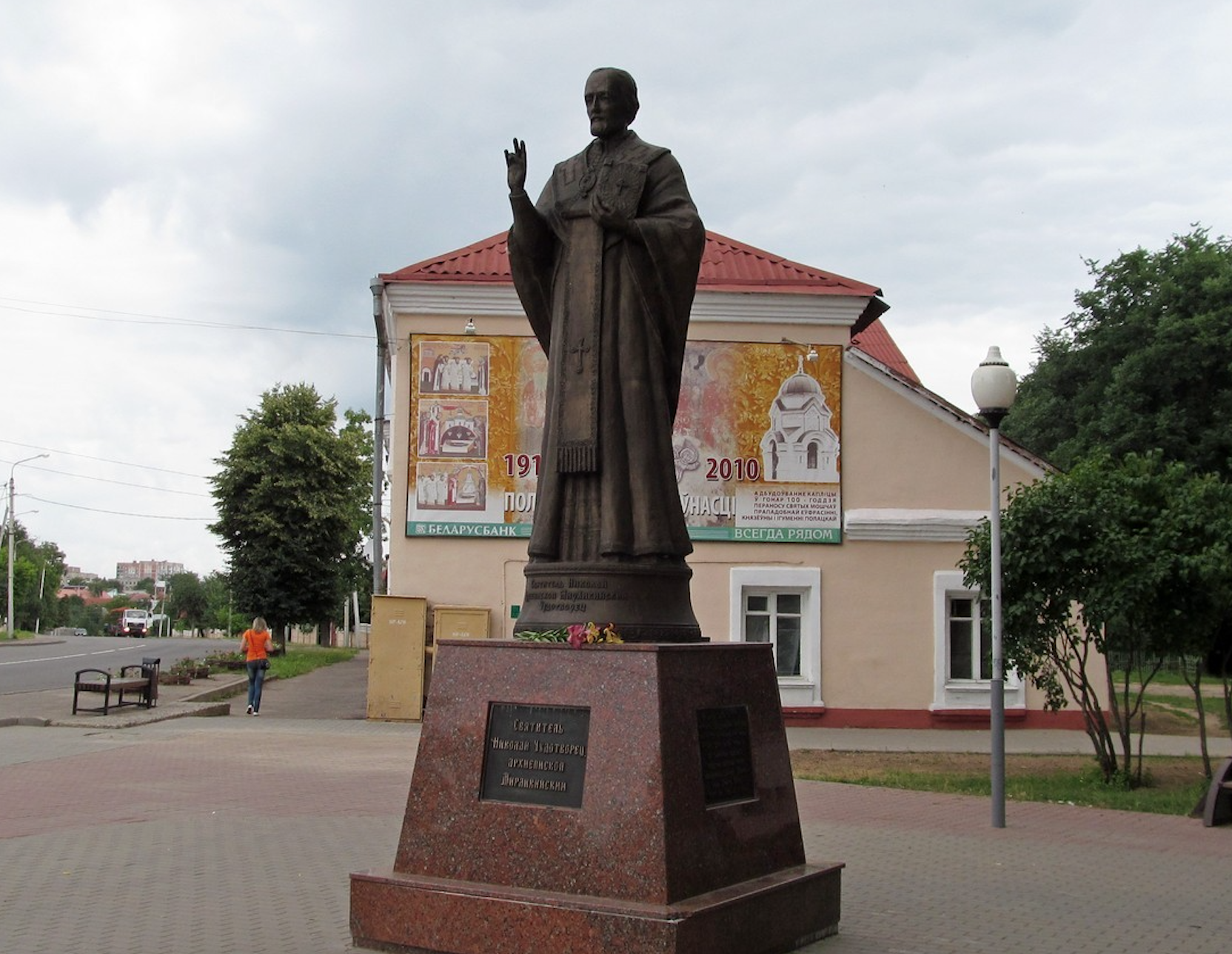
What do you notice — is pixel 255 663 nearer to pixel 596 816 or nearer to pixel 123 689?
pixel 123 689

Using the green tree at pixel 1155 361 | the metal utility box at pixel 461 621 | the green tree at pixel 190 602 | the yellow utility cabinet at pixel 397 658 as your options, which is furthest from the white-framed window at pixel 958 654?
the green tree at pixel 190 602

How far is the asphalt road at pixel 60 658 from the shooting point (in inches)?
1089

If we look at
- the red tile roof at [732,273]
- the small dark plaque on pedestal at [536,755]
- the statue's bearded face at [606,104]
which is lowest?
the small dark plaque on pedestal at [536,755]

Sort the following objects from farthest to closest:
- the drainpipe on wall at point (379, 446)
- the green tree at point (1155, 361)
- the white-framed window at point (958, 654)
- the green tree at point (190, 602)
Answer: the green tree at point (190, 602)
the green tree at point (1155, 361)
the drainpipe on wall at point (379, 446)
the white-framed window at point (958, 654)

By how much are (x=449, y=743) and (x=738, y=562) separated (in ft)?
50.7

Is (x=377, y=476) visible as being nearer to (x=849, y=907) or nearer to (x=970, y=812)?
(x=970, y=812)

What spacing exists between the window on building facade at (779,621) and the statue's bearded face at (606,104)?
15.0 meters

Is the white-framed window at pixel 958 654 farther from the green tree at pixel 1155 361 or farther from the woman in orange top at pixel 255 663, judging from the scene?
the green tree at pixel 1155 361

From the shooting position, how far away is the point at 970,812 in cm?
1200

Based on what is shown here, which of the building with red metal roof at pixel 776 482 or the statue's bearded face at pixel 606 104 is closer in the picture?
the statue's bearded face at pixel 606 104

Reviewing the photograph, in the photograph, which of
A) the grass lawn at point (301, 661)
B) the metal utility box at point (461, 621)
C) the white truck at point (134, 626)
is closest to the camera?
the metal utility box at point (461, 621)

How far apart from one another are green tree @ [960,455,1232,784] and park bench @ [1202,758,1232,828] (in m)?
1.59

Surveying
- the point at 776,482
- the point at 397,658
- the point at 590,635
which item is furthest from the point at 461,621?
the point at 590,635

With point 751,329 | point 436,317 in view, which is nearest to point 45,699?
point 436,317
